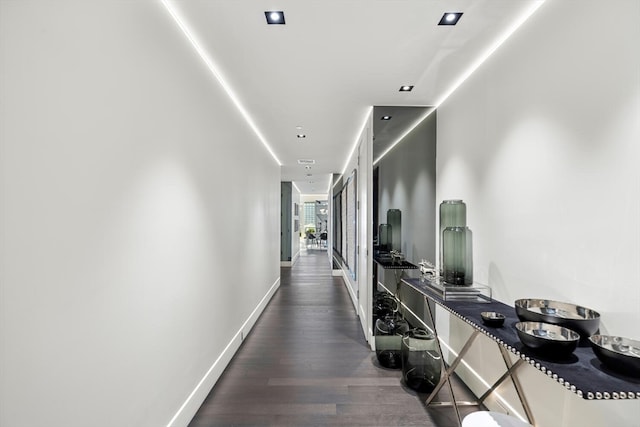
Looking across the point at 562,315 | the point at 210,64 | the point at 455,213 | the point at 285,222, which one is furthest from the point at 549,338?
the point at 285,222

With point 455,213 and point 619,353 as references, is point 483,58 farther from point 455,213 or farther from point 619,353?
point 619,353

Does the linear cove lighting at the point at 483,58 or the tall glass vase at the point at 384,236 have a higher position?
the linear cove lighting at the point at 483,58

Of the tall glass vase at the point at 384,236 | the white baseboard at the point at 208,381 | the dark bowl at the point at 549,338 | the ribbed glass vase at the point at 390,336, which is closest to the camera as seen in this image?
the dark bowl at the point at 549,338

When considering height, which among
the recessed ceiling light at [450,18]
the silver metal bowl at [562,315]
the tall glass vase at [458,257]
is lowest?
the silver metal bowl at [562,315]

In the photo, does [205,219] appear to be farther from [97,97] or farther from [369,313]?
[369,313]

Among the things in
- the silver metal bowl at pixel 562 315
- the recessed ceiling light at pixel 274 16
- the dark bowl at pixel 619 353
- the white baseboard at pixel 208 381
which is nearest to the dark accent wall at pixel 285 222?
the white baseboard at pixel 208 381

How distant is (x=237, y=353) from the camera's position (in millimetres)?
3357

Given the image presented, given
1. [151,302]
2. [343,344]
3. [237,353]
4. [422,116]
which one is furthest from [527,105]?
[237,353]

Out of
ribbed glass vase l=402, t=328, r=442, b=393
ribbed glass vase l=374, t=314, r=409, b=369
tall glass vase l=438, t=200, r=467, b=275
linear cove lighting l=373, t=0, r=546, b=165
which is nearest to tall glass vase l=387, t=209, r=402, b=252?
linear cove lighting l=373, t=0, r=546, b=165

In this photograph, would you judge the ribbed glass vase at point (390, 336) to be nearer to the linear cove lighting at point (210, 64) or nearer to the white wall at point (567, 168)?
the white wall at point (567, 168)

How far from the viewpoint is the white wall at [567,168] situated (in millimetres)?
1341

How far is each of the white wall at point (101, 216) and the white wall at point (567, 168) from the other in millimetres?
2290

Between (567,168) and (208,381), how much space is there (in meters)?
2.97

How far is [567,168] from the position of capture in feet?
5.38
